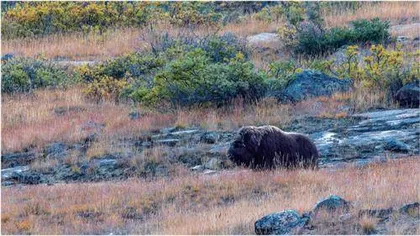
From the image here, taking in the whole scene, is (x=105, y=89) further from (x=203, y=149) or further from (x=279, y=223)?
(x=279, y=223)

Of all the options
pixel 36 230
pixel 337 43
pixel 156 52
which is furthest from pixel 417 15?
pixel 36 230

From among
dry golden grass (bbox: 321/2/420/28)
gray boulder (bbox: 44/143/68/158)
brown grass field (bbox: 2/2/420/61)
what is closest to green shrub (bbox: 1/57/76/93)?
brown grass field (bbox: 2/2/420/61)

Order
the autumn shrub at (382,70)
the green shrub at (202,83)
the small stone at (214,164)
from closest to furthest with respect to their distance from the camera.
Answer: the small stone at (214,164)
the green shrub at (202,83)
the autumn shrub at (382,70)

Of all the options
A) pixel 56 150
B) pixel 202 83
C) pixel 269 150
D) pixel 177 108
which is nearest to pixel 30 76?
pixel 177 108

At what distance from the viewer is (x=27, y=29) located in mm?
36531

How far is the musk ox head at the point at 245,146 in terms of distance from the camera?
16328mm

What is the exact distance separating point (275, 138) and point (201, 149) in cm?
278

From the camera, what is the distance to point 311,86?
78.1 ft

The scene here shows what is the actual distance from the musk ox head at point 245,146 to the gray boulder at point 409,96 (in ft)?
21.6

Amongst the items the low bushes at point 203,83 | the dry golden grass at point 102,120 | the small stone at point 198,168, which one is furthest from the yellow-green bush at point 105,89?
the small stone at point 198,168

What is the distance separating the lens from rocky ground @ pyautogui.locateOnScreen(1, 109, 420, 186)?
58.4 ft

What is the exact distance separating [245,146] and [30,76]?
14.0 m

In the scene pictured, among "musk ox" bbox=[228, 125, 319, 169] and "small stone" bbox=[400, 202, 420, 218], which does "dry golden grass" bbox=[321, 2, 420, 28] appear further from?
"small stone" bbox=[400, 202, 420, 218]

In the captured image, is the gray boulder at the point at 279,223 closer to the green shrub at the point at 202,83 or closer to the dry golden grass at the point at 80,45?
the green shrub at the point at 202,83
